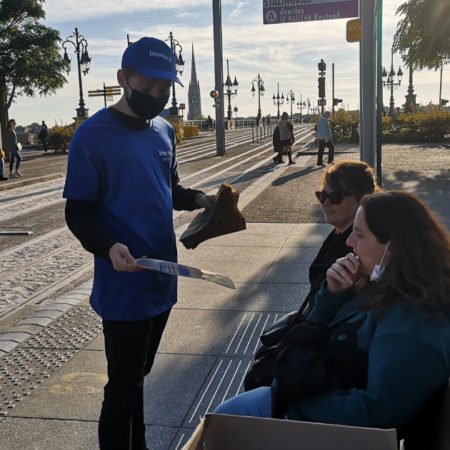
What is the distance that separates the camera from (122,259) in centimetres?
218

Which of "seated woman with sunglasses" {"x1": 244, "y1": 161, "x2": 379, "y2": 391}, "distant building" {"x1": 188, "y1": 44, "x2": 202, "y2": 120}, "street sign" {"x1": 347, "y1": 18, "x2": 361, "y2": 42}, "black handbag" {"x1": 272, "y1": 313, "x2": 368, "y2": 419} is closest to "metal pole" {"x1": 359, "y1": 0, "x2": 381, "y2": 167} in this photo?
"street sign" {"x1": 347, "y1": 18, "x2": 361, "y2": 42}

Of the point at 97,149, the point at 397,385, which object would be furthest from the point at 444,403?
the point at 97,149

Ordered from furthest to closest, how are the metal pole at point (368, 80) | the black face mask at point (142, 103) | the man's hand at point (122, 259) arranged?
the metal pole at point (368, 80), the black face mask at point (142, 103), the man's hand at point (122, 259)

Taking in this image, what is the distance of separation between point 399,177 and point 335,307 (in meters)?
12.3

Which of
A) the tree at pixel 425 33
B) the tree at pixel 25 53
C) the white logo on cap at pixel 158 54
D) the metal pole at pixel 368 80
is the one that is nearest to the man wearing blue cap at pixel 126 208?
the white logo on cap at pixel 158 54

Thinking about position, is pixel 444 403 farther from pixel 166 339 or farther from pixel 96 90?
pixel 96 90

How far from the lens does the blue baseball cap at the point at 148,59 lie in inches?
93.0

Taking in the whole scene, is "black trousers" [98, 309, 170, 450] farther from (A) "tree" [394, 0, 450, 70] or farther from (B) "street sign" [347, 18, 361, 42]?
(A) "tree" [394, 0, 450, 70]

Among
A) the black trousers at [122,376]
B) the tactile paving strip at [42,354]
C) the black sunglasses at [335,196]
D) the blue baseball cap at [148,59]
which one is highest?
the blue baseball cap at [148,59]

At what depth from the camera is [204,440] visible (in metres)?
1.65

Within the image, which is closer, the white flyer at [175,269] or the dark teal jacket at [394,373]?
the dark teal jacket at [394,373]

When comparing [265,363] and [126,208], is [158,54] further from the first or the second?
[265,363]

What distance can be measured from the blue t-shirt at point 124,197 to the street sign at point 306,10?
8.33m

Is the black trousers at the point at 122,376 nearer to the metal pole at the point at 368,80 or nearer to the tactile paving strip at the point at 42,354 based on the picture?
the tactile paving strip at the point at 42,354
